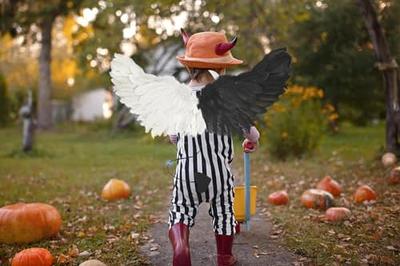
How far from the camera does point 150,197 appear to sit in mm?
8070

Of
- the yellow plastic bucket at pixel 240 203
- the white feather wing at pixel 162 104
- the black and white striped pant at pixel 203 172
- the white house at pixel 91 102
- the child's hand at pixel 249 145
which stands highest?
the white house at pixel 91 102

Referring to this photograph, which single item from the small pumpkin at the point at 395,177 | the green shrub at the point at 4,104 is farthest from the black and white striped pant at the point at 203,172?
the green shrub at the point at 4,104

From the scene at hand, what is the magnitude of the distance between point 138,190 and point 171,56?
11714 mm

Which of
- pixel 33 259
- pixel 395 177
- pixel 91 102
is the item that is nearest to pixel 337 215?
pixel 395 177

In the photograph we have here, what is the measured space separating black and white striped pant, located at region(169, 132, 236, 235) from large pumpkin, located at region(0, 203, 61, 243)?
212cm

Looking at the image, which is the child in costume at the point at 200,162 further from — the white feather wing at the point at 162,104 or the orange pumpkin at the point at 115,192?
the orange pumpkin at the point at 115,192

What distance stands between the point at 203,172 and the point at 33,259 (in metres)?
1.73

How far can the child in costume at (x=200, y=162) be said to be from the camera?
3867 mm

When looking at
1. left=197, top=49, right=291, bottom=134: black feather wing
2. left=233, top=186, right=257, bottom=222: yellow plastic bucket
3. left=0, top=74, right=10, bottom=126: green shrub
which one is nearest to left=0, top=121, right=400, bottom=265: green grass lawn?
left=233, top=186, right=257, bottom=222: yellow plastic bucket

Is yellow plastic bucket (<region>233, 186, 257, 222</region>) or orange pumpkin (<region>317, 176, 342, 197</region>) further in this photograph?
orange pumpkin (<region>317, 176, 342, 197</region>)

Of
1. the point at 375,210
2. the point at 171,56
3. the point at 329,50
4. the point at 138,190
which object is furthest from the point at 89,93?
the point at 375,210

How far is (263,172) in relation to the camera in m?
10.2

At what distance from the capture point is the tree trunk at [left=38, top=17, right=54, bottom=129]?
76.0ft

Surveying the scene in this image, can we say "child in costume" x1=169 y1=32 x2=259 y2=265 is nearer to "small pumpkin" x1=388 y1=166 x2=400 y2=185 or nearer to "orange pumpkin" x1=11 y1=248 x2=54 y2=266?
"orange pumpkin" x1=11 y1=248 x2=54 y2=266
